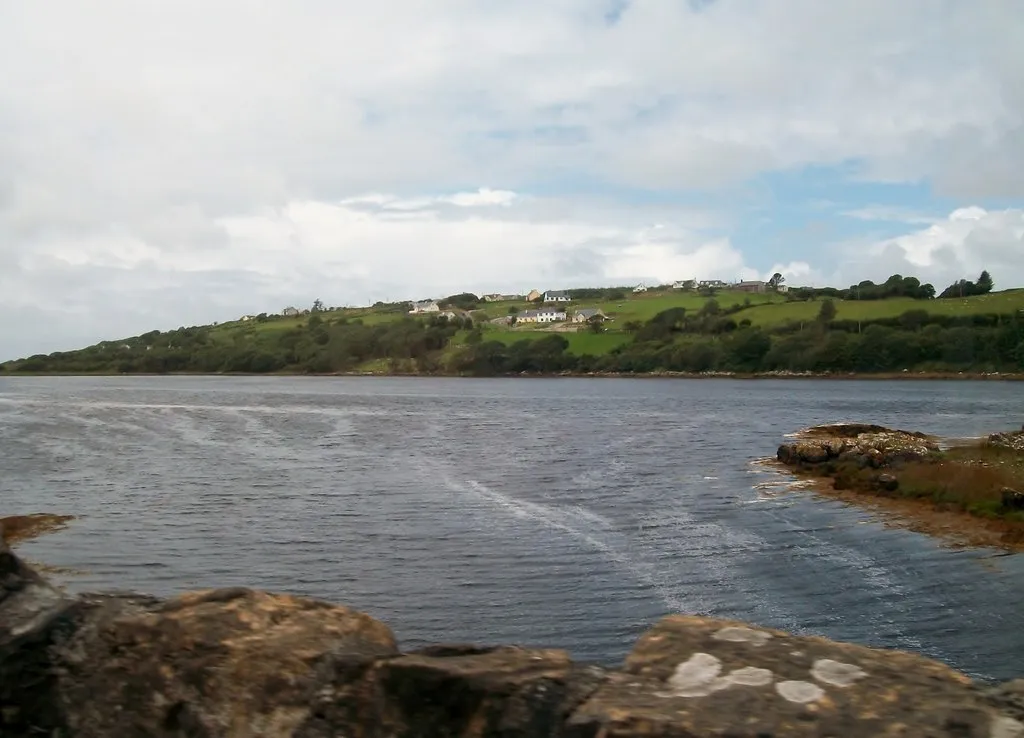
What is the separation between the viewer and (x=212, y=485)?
121ft

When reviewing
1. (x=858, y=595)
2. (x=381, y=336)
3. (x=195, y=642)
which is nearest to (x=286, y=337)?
(x=381, y=336)

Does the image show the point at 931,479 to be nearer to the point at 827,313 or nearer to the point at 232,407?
the point at 232,407

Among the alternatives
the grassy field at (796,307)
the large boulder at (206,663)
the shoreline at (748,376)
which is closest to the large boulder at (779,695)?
the large boulder at (206,663)

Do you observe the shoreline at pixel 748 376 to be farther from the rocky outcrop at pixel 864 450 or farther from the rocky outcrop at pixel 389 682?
the rocky outcrop at pixel 389 682

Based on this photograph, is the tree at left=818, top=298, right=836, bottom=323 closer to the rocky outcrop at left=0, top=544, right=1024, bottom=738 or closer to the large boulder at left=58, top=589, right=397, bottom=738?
the rocky outcrop at left=0, top=544, right=1024, bottom=738

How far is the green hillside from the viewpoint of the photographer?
5128 inches

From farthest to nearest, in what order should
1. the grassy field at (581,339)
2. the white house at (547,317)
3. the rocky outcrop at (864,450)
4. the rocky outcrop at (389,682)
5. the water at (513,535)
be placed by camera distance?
the white house at (547,317)
the grassy field at (581,339)
the rocky outcrop at (864,450)
the water at (513,535)
the rocky outcrop at (389,682)

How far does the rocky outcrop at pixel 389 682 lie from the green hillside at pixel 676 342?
135848 millimetres

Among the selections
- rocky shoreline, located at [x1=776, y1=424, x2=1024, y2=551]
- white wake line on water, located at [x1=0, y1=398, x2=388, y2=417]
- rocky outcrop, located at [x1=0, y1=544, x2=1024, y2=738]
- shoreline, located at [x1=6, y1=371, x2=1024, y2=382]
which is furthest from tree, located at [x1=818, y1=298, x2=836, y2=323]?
rocky outcrop, located at [x1=0, y1=544, x2=1024, y2=738]

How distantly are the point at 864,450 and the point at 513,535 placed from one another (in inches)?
783

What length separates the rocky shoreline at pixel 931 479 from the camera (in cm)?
2569

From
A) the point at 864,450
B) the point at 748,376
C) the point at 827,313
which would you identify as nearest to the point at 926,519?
the point at 864,450

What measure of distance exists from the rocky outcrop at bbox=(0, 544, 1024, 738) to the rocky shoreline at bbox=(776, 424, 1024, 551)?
873 inches

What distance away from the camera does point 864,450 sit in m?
38.9
